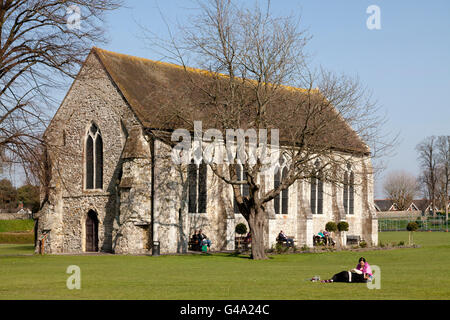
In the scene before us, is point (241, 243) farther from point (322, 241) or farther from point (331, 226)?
point (331, 226)

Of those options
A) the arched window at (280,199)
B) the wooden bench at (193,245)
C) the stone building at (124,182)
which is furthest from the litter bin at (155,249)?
the arched window at (280,199)

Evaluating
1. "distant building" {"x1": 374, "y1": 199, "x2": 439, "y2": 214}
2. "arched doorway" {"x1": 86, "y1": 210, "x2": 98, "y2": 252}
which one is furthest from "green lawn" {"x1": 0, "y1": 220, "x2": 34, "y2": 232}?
"distant building" {"x1": 374, "y1": 199, "x2": 439, "y2": 214}

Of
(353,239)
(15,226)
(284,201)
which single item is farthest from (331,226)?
(15,226)

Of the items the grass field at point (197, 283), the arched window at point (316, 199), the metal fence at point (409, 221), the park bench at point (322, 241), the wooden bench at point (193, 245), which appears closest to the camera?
the grass field at point (197, 283)

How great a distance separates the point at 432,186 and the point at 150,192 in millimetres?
75738

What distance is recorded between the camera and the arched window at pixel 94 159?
121ft

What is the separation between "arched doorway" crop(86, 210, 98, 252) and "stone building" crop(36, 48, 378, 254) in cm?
6

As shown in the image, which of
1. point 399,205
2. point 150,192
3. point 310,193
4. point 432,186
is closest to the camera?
point 150,192

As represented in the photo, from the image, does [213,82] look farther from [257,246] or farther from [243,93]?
[257,246]

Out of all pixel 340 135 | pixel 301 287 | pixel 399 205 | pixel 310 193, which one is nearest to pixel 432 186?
pixel 399 205

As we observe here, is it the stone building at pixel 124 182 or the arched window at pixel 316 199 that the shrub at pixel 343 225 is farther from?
the stone building at pixel 124 182

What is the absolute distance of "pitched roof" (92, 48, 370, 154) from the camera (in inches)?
1190

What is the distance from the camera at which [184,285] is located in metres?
17.5

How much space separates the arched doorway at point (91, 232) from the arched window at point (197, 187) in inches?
225
